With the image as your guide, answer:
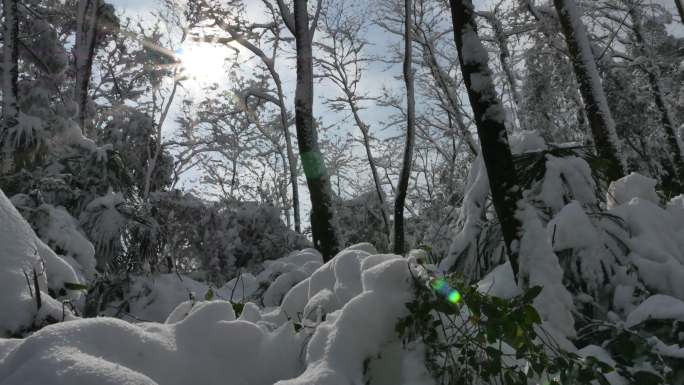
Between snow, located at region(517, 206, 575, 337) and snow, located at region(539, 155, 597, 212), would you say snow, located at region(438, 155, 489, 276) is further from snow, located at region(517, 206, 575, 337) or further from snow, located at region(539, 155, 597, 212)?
snow, located at region(517, 206, 575, 337)

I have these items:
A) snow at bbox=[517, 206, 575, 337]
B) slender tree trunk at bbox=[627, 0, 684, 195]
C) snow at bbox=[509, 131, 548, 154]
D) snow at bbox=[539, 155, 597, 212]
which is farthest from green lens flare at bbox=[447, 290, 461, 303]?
slender tree trunk at bbox=[627, 0, 684, 195]

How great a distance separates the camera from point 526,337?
140 cm

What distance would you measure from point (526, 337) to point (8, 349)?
53.5 inches

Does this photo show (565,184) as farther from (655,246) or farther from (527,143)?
(655,246)

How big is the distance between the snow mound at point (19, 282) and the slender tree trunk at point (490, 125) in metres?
2.37

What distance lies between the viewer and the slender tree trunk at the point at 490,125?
3.04 meters

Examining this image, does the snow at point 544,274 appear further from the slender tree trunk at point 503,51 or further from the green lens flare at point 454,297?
the slender tree trunk at point 503,51


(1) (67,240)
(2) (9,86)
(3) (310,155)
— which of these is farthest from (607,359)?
(2) (9,86)

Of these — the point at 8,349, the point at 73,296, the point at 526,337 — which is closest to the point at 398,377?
the point at 526,337

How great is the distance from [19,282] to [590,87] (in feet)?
23.1

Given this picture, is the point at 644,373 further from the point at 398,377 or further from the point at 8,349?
the point at 8,349

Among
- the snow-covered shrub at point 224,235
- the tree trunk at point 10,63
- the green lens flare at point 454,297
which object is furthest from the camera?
the snow-covered shrub at point 224,235

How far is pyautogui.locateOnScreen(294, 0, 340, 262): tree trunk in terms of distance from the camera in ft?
25.1

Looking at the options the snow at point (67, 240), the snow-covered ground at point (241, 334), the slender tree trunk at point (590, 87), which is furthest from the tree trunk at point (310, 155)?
the snow-covered ground at point (241, 334)
